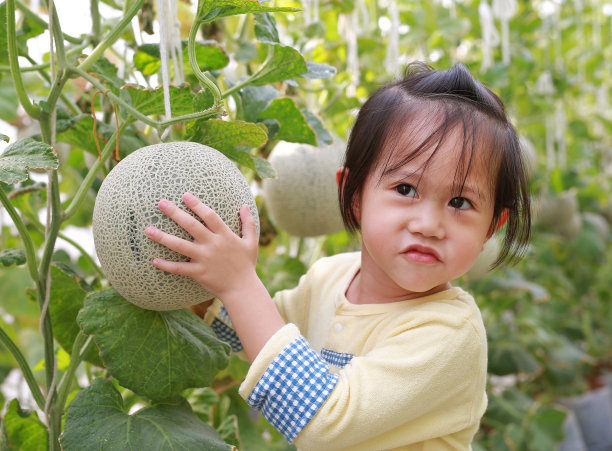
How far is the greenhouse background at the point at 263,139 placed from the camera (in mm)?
902

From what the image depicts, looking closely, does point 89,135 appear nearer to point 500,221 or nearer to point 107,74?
point 107,74

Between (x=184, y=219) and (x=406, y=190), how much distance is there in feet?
1.14

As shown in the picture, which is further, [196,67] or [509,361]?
[509,361]

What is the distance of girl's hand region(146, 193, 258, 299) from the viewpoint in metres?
0.76

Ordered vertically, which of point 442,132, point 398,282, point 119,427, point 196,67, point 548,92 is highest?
point 196,67

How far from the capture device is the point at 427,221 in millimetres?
893

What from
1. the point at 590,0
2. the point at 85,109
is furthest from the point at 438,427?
the point at 590,0

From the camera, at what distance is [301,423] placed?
837 millimetres

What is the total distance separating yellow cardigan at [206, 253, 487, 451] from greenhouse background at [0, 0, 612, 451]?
152 millimetres

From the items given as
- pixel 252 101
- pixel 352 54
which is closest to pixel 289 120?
pixel 252 101

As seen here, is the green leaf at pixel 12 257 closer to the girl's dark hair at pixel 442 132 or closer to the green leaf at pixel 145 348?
the green leaf at pixel 145 348

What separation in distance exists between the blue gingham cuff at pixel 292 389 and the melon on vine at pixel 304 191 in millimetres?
687

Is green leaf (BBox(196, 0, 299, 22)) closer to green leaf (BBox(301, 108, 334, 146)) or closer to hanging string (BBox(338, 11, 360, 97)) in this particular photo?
green leaf (BBox(301, 108, 334, 146))

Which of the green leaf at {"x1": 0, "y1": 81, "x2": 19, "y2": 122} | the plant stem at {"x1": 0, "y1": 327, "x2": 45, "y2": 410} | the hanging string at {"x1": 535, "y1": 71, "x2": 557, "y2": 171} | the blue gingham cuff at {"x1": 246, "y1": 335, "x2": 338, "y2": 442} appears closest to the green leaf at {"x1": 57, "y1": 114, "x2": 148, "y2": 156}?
the plant stem at {"x1": 0, "y1": 327, "x2": 45, "y2": 410}
